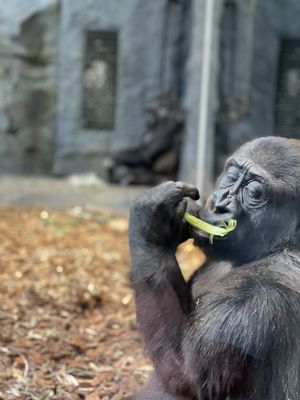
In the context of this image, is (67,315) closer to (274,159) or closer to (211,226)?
(211,226)

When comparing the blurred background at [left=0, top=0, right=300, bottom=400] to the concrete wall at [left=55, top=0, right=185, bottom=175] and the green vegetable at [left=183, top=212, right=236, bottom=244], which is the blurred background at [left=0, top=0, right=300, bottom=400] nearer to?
the concrete wall at [left=55, top=0, right=185, bottom=175]

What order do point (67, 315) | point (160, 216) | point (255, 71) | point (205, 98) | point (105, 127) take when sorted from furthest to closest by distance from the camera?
point (105, 127)
point (205, 98)
point (255, 71)
point (67, 315)
point (160, 216)

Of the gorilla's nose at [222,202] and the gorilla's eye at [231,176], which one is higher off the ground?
the gorilla's eye at [231,176]

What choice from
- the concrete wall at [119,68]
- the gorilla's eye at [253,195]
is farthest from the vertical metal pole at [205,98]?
the gorilla's eye at [253,195]

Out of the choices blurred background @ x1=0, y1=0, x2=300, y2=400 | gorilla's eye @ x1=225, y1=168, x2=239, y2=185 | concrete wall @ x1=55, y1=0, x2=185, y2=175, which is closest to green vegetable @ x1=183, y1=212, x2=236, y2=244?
gorilla's eye @ x1=225, y1=168, x2=239, y2=185

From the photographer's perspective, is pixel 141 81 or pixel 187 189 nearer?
pixel 187 189

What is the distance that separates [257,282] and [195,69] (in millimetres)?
4981

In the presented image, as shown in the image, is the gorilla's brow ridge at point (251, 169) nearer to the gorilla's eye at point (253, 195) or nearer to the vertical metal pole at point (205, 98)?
the gorilla's eye at point (253, 195)

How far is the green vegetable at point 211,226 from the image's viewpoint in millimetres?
2133

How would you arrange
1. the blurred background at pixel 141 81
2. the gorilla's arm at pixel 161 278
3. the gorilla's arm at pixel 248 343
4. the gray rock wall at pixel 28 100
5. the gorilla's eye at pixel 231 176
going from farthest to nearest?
the gray rock wall at pixel 28 100, the blurred background at pixel 141 81, the gorilla's eye at pixel 231 176, the gorilla's arm at pixel 161 278, the gorilla's arm at pixel 248 343

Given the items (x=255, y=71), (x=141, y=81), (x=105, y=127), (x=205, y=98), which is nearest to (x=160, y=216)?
(x=255, y=71)

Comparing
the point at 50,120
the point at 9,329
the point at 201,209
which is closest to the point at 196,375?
the point at 201,209

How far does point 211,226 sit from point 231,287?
10.3 inches

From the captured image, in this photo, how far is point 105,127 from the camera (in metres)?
6.85
